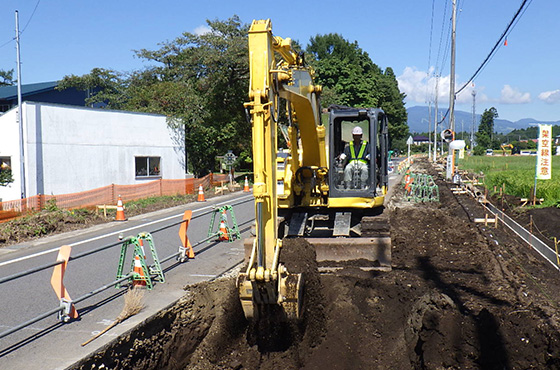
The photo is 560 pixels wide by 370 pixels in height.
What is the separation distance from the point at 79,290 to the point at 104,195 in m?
13.4

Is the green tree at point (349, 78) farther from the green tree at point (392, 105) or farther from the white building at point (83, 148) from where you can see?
the white building at point (83, 148)

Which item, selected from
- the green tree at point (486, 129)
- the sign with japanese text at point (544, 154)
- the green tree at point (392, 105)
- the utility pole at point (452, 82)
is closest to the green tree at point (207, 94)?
the utility pole at point (452, 82)

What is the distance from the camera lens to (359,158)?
9.29 metres

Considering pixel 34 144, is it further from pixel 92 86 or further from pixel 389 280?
pixel 92 86

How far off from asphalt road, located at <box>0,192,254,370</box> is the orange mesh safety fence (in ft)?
9.34

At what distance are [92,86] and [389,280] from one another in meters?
36.2

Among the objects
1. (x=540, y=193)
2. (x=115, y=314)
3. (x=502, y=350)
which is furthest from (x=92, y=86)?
Result: (x=502, y=350)

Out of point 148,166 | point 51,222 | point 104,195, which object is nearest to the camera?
point 51,222

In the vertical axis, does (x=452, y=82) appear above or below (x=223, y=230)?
above

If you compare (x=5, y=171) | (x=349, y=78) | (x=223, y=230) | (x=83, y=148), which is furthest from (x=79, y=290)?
(x=349, y=78)

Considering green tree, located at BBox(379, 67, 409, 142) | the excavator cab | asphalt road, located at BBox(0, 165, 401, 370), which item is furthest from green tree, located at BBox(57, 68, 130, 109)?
green tree, located at BBox(379, 67, 409, 142)

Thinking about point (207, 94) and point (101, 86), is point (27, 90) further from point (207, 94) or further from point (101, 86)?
point (207, 94)

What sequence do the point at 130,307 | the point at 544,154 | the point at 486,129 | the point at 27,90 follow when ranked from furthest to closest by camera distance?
1. the point at 486,129
2. the point at 27,90
3. the point at 544,154
4. the point at 130,307

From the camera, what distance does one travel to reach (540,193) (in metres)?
19.0
